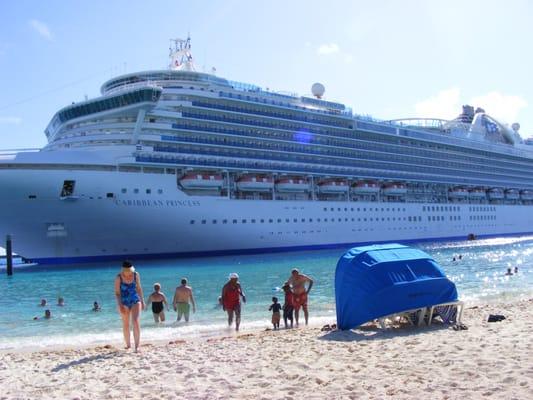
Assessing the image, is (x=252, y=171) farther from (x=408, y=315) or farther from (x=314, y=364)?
(x=314, y=364)

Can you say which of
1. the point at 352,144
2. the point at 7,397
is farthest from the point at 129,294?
the point at 352,144

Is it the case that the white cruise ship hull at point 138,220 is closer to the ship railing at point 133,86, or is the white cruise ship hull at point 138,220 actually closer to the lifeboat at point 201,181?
the lifeboat at point 201,181

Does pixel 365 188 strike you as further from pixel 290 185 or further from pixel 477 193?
pixel 477 193

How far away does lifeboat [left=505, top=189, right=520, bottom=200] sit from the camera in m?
65.9

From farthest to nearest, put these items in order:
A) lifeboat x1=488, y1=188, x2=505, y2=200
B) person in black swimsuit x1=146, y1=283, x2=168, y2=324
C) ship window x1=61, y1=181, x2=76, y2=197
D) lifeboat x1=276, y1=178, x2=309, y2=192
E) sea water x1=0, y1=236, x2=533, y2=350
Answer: lifeboat x1=488, y1=188, x2=505, y2=200, lifeboat x1=276, y1=178, x2=309, y2=192, ship window x1=61, y1=181, x2=76, y2=197, sea water x1=0, y1=236, x2=533, y2=350, person in black swimsuit x1=146, y1=283, x2=168, y2=324

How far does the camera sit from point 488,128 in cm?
6969

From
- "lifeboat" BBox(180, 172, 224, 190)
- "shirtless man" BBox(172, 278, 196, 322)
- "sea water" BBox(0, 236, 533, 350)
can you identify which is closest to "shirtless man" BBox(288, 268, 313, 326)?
"sea water" BBox(0, 236, 533, 350)

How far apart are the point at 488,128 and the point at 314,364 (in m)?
70.7

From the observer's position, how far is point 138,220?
100ft

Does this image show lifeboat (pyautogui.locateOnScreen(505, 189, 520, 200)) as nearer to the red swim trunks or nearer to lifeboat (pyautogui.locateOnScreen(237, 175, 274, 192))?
lifeboat (pyautogui.locateOnScreen(237, 175, 274, 192))

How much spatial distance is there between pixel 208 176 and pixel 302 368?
92.6 feet

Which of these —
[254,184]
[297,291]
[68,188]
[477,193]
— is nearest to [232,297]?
[297,291]

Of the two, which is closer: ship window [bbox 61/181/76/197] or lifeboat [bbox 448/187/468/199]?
ship window [bbox 61/181/76/197]

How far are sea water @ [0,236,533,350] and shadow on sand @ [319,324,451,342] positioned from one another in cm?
310
